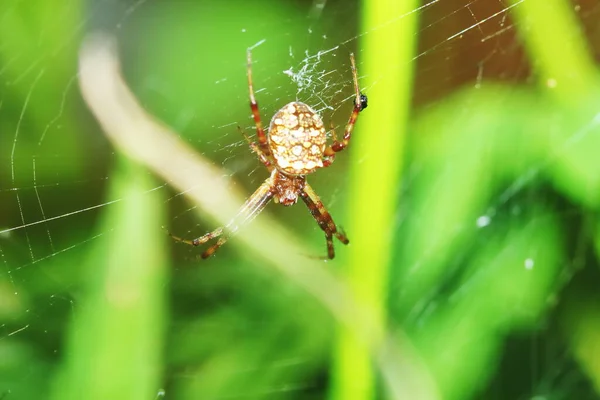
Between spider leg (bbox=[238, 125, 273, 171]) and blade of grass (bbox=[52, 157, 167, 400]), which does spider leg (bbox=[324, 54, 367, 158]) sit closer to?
spider leg (bbox=[238, 125, 273, 171])

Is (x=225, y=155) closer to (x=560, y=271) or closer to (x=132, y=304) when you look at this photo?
(x=132, y=304)

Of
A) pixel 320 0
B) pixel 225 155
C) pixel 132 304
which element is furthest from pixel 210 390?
pixel 320 0

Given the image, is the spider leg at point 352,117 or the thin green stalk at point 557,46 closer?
the spider leg at point 352,117

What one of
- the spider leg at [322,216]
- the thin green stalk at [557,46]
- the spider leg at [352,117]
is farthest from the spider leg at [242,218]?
the thin green stalk at [557,46]

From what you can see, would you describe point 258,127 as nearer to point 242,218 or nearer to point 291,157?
point 291,157

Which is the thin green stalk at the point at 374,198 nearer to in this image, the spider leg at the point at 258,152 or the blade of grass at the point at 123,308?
the spider leg at the point at 258,152

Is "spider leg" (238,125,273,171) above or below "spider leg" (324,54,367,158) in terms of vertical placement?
above

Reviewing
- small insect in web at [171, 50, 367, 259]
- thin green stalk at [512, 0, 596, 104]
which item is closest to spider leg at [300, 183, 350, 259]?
small insect in web at [171, 50, 367, 259]
